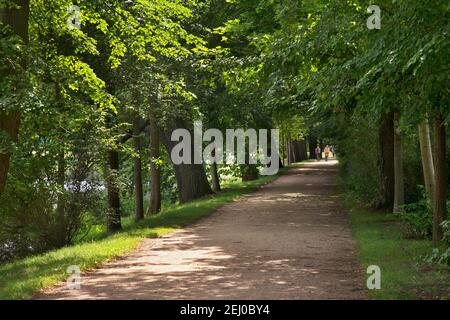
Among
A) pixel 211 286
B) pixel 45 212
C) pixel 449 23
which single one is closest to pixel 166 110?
pixel 45 212

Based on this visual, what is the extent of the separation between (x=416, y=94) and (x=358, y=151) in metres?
14.7

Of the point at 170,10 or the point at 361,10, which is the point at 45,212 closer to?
the point at 170,10

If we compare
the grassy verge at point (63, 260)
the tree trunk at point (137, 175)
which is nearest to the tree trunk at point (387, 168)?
the grassy verge at point (63, 260)

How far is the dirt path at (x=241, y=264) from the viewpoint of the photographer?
28.7ft

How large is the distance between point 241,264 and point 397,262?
2.60 metres

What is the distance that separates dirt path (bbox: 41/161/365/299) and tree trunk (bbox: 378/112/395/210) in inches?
53.2

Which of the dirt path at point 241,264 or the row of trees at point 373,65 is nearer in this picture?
the row of trees at point 373,65

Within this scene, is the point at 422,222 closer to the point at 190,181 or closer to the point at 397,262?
the point at 397,262

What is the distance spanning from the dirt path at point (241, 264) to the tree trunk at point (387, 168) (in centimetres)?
135

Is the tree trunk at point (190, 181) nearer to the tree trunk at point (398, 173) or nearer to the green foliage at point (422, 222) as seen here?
the tree trunk at point (398, 173)

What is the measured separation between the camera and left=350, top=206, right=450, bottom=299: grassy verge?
8414 mm

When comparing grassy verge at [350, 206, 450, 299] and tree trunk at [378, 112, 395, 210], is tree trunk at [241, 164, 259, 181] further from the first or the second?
grassy verge at [350, 206, 450, 299]

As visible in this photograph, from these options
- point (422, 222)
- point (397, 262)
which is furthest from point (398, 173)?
point (397, 262)

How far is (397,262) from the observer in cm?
1083
